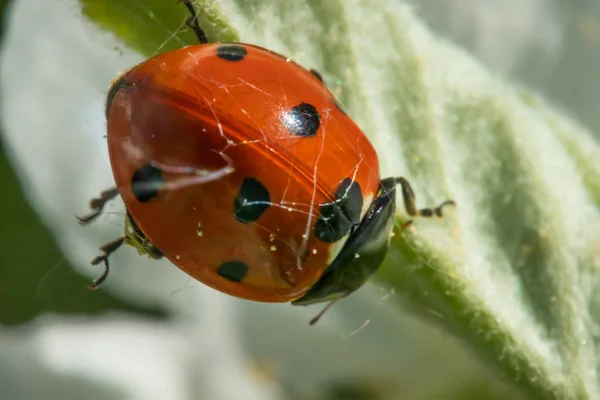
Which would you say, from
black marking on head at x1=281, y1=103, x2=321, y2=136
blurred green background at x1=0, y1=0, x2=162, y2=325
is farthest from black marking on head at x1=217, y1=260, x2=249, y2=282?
blurred green background at x1=0, y1=0, x2=162, y2=325

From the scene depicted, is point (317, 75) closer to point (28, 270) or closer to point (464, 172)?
point (464, 172)

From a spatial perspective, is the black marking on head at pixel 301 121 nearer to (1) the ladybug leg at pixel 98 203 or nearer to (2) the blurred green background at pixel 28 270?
(1) the ladybug leg at pixel 98 203

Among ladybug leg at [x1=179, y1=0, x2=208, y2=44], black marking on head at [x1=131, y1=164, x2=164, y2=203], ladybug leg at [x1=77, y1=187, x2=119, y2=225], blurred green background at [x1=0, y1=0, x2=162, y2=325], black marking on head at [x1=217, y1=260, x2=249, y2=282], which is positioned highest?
ladybug leg at [x1=179, y1=0, x2=208, y2=44]

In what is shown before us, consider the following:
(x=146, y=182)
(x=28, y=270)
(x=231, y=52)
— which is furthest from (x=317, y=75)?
(x=28, y=270)

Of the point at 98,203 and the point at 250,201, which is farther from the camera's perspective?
the point at 98,203

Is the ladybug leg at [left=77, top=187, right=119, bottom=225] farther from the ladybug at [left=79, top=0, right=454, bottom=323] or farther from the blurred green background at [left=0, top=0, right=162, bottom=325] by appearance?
the blurred green background at [left=0, top=0, right=162, bottom=325]

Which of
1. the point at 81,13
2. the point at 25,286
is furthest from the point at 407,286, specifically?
the point at 25,286
